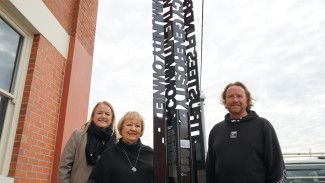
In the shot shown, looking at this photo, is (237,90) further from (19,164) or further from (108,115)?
(19,164)

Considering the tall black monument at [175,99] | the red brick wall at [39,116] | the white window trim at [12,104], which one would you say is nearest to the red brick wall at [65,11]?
the red brick wall at [39,116]

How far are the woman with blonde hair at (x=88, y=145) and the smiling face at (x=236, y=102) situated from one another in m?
1.11

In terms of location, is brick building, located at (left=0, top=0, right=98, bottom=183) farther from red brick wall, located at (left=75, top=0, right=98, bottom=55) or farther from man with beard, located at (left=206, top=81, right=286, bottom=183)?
man with beard, located at (left=206, top=81, right=286, bottom=183)

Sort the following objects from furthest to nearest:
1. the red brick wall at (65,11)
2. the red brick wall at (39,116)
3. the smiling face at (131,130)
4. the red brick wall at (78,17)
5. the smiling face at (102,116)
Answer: the red brick wall at (78,17) → the red brick wall at (65,11) → the red brick wall at (39,116) → the smiling face at (102,116) → the smiling face at (131,130)

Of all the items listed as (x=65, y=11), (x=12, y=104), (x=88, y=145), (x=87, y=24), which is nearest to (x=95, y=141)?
(x=88, y=145)

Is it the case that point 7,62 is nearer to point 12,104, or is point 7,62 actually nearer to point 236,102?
point 12,104

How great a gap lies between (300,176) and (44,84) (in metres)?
3.75

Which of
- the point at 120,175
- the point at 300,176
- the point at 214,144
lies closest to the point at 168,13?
the point at 214,144

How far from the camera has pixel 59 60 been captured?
4.51 m

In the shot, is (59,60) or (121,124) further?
(59,60)

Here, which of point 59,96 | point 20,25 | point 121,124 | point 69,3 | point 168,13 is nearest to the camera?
point 121,124

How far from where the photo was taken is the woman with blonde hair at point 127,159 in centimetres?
283

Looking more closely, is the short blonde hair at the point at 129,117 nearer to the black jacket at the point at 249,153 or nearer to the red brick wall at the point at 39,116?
the black jacket at the point at 249,153

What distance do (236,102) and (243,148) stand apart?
0.39 metres
